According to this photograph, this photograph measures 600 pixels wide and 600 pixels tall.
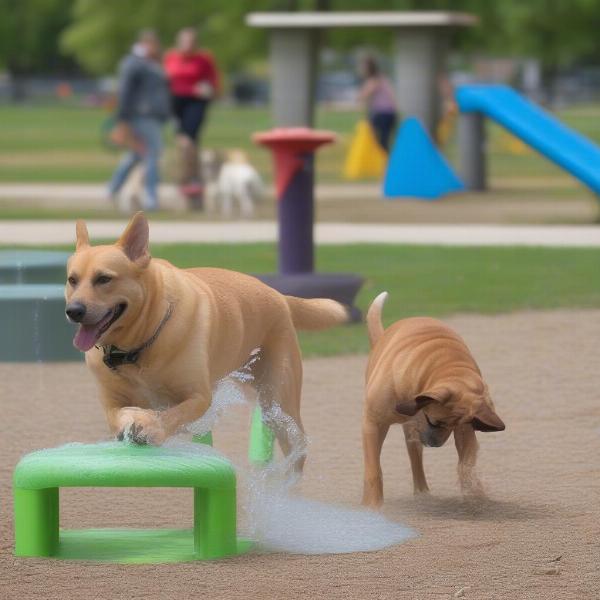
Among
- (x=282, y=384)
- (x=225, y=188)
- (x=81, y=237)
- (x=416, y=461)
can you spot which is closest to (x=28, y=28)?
(x=225, y=188)

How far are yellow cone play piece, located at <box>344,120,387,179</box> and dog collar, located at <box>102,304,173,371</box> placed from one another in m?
22.1

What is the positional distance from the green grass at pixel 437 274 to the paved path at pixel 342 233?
0.64m

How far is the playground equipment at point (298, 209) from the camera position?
11523 mm

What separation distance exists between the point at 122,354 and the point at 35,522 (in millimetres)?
657

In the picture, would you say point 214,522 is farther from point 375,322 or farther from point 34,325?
point 34,325

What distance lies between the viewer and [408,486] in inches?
286

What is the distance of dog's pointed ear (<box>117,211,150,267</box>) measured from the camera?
575 cm

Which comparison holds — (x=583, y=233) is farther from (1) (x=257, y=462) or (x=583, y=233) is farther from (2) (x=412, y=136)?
(1) (x=257, y=462)

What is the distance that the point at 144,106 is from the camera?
19859 millimetres

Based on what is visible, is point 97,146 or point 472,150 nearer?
point 472,150

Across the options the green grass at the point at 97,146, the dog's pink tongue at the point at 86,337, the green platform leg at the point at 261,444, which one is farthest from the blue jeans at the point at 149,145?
the dog's pink tongue at the point at 86,337

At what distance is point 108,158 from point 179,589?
27958 millimetres

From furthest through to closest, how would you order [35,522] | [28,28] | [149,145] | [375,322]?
[28,28]
[149,145]
[375,322]
[35,522]

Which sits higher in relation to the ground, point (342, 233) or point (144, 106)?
point (144, 106)
